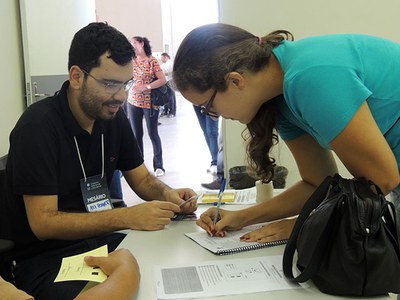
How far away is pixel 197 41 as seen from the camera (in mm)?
1172

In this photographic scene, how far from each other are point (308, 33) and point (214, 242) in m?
2.27

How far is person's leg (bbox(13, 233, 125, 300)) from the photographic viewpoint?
4.34 feet

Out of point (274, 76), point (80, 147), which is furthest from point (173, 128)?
point (274, 76)

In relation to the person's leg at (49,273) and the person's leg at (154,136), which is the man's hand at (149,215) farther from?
the person's leg at (154,136)

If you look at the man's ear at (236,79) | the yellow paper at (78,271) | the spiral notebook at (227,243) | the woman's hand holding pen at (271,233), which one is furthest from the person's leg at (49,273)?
the man's ear at (236,79)

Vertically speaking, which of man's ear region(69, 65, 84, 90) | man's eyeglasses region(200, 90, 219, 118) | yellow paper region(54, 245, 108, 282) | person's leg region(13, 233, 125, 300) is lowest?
person's leg region(13, 233, 125, 300)

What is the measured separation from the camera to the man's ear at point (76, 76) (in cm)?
172

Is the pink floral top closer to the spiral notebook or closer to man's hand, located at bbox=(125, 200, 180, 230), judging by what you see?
man's hand, located at bbox=(125, 200, 180, 230)

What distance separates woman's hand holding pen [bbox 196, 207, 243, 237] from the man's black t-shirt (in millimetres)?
525

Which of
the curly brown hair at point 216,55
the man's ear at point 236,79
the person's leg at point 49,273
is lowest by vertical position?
the person's leg at point 49,273

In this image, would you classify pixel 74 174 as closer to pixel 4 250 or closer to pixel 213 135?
pixel 4 250

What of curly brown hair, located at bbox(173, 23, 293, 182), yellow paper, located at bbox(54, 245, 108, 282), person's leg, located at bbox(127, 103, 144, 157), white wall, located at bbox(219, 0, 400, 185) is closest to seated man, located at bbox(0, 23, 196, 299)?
yellow paper, located at bbox(54, 245, 108, 282)

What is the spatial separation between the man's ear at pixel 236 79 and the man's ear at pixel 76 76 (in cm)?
77

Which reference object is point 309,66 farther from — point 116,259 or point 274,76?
point 116,259
